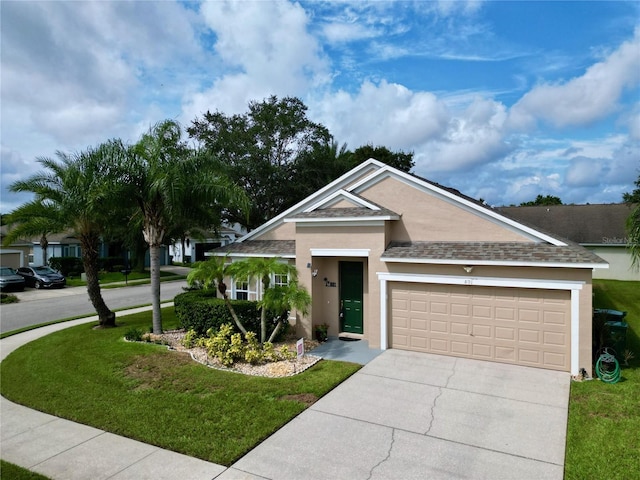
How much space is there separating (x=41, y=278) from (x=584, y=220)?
43.2 m

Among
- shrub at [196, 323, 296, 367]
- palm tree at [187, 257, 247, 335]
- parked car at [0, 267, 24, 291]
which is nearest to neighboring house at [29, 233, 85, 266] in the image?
parked car at [0, 267, 24, 291]

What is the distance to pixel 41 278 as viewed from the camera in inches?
1148

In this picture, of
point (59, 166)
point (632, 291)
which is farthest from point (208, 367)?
point (632, 291)

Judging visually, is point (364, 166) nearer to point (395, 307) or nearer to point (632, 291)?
point (395, 307)

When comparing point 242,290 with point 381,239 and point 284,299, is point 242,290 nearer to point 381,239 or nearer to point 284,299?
point 284,299

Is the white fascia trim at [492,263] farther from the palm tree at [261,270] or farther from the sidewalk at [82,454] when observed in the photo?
the sidewalk at [82,454]

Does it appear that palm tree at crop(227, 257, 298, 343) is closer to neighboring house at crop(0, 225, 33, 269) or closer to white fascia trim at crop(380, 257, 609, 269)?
white fascia trim at crop(380, 257, 609, 269)

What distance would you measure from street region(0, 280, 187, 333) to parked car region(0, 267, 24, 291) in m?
0.66

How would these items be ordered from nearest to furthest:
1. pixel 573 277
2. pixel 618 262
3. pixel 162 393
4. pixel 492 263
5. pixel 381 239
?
pixel 162 393 → pixel 573 277 → pixel 492 263 → pixel 381 239 → pixel 618 262

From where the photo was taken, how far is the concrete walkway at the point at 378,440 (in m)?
5.99

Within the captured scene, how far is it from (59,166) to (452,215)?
14.0 meters

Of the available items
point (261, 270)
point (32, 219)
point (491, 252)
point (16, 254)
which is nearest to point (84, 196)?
point (32, 219)

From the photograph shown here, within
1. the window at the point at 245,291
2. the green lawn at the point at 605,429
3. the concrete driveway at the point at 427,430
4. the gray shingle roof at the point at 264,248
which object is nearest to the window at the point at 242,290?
the window at the point at 245,291

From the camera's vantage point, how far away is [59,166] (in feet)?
46.9
